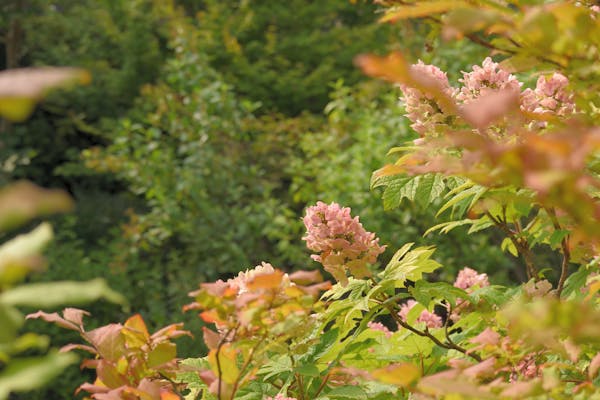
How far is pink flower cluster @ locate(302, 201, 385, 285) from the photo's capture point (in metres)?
1.87

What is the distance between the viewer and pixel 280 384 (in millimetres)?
1942

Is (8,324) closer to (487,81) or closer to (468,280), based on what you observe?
(487,81)

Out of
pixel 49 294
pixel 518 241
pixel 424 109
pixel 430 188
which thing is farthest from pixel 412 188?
pixel 49 294

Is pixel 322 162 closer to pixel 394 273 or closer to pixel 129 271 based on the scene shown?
pixel 129 271

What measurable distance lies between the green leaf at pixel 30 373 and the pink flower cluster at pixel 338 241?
47.8 inches

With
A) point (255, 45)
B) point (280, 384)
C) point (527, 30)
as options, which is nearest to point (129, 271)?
point (255, 45)

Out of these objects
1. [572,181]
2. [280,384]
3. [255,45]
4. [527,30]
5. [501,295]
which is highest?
[527,30]

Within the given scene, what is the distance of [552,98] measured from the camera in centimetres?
179

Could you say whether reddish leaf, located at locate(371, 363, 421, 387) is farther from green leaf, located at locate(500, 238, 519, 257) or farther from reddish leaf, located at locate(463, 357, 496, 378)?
green leaf, located at locate(500, 238, 519, 257)

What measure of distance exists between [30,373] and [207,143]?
20.5ft

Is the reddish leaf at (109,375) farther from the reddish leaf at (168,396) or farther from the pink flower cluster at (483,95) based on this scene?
the pink flower cluster at (483,95)

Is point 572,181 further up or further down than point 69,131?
further up

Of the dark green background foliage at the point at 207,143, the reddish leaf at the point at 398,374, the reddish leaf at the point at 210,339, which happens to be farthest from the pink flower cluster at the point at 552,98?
the dark green background foliage at the point at 207,143

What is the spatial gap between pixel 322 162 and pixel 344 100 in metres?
0.98
